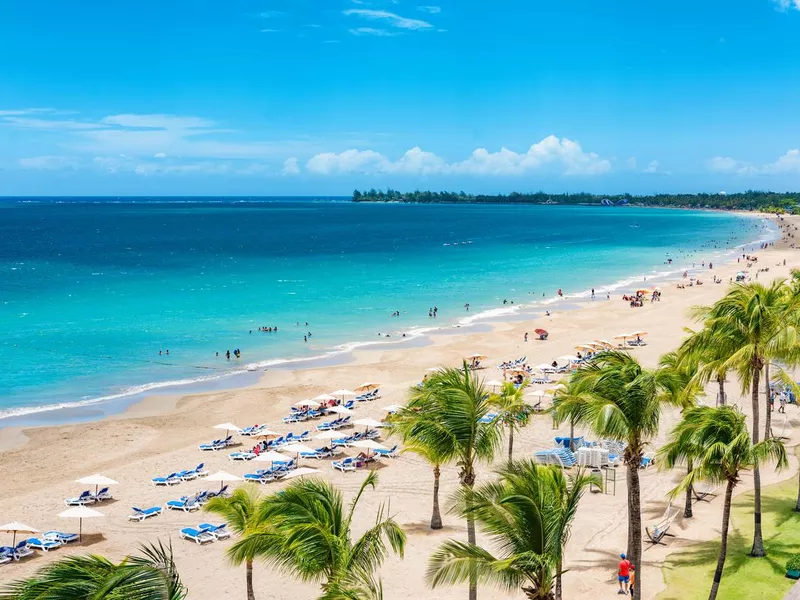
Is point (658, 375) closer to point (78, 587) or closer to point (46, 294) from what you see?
point (78, 587)

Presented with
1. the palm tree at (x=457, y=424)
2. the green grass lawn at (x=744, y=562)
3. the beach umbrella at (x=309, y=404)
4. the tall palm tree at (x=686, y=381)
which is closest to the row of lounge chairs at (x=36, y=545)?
the palm tree at (x=457, y=424)

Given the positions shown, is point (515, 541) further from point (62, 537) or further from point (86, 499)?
point (86, 499)

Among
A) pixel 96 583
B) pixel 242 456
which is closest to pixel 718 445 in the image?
pixel 96 583

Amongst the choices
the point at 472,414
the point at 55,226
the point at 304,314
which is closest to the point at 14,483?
the point at 472,414

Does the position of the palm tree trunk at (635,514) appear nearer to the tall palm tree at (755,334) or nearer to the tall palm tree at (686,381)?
the tall palm tree at (686,381)

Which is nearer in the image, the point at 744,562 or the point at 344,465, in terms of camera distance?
the point at 744,562

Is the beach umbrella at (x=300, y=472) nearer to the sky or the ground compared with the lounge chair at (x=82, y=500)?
nearer to the sky
